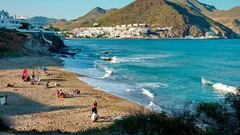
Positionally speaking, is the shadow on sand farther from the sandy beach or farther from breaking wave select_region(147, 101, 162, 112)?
breaking wave select_region(147, 101, 162, 112)

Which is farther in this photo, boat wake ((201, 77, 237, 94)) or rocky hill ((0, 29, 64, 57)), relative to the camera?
rocky hill ((0, 29, 64, 57))

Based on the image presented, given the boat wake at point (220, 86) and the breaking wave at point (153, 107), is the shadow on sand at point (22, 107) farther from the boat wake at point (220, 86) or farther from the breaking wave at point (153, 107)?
the boat wake at point (220, 86)

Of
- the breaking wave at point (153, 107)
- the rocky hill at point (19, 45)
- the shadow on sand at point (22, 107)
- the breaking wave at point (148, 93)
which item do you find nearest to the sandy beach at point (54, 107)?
the shadow on sand at point (22, 107)

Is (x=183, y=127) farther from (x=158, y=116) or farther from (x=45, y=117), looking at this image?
(x=45, y=117)

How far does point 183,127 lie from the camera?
10062mm

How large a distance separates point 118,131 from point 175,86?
24.6m

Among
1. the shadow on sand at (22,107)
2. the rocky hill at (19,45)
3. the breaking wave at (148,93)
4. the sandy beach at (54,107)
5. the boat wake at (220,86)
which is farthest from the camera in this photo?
the rocky hill at (19,45)

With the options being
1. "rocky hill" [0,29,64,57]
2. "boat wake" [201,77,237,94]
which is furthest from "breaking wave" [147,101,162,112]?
"rocky hill" [0,29,64,57]

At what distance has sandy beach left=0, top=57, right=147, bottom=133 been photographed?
17922 mm

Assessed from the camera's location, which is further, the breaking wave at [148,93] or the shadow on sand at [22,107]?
the breaking wave at [148,93]

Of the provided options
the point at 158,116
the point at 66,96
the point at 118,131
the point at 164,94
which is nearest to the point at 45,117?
the point at 66,96

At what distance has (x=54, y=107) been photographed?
22.7 meters

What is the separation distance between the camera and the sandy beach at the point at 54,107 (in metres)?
17.9

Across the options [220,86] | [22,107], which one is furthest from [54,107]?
[220,86]
